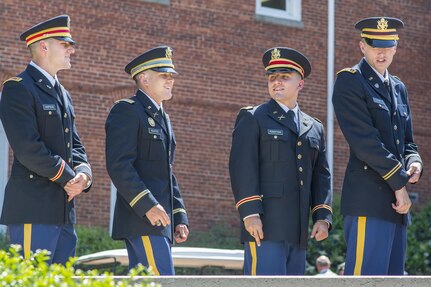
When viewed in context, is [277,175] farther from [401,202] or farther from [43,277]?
[43,277]

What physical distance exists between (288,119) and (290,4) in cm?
1221

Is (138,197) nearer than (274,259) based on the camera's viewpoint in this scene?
Yes

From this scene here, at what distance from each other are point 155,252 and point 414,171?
203 centimetres

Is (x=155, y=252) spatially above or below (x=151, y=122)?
below

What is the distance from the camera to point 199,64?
65.0 feet

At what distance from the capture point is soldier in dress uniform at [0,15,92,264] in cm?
835

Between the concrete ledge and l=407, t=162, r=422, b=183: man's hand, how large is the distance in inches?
58.1

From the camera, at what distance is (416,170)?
8930 mm

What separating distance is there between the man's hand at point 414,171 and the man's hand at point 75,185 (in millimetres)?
2411

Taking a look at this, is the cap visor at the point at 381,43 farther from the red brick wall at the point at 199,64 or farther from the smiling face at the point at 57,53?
the red brick wall at the point at 199,64

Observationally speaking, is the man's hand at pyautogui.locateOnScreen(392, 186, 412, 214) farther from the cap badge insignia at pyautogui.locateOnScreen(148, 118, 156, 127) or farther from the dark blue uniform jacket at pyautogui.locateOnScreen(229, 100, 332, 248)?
the cap badge insignia at pyautogui.locateOnScreen(148, 118, 156, 127)

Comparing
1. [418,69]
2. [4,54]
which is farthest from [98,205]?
[418,69]

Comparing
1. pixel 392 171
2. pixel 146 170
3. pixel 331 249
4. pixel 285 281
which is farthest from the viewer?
pixel 331 249

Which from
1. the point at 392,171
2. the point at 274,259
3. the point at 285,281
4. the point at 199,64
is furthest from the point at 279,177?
the point at 199,64
